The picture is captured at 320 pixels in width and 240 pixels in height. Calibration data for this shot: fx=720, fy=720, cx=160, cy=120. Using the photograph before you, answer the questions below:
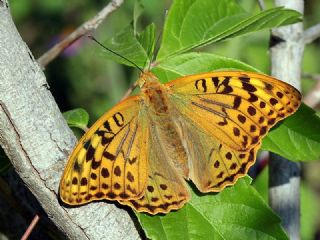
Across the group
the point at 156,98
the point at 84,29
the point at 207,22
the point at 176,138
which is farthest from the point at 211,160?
the point at 84,29

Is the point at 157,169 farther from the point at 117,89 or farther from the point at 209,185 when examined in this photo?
the point at 117,89

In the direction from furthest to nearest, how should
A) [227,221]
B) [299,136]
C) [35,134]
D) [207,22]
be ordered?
1. [207,22]
2. [299,136]
3. [227,221]
4. [35,134]

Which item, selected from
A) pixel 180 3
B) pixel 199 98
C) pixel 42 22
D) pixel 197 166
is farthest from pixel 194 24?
pixel 42 22

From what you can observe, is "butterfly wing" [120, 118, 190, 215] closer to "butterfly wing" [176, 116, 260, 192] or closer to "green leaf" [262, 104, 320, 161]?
"butterfly wing" [176, 116, 260, 192]

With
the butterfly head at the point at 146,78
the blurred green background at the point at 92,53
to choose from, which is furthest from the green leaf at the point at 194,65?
the blurred green background at the point at 92,53

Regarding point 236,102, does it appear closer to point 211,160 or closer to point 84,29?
point 211,160

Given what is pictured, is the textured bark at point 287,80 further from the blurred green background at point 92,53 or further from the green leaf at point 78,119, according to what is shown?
the blurred green background at point 92,53

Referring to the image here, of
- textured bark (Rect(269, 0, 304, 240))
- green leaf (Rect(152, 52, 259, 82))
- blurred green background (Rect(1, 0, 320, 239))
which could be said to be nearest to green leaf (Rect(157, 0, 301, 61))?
green leaf (Rect(152, 52, 259, 82))
